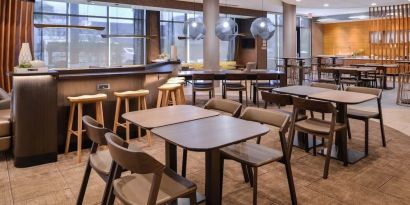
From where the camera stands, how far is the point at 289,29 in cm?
1218

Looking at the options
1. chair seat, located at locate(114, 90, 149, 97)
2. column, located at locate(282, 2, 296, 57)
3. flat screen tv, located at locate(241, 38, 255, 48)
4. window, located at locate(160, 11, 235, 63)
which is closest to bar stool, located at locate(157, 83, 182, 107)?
chair seat, located at locate(114, 90, 149, 97)

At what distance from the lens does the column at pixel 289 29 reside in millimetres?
12008

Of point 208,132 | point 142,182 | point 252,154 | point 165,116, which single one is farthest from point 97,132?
point 252,154

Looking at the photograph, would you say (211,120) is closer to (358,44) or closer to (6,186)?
(6,186)

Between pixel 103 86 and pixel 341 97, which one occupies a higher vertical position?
pixel 103 86

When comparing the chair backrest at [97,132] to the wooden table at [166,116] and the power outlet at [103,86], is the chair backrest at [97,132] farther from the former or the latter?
the power outlet at [103,86]

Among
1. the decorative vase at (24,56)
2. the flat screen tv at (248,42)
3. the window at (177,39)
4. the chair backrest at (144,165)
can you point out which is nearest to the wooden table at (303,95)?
the chair backrest at (144,165)

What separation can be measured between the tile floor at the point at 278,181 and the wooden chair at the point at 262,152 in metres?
0.41

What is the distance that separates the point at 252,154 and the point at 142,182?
0.96 meters

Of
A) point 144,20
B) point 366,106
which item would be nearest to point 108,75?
point 366,106

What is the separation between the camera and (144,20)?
38.8 ft

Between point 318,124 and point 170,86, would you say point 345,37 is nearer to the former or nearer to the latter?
point 170,86

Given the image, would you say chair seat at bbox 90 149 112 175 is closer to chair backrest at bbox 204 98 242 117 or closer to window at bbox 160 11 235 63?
chair backrest at bbox 204 98 242 117

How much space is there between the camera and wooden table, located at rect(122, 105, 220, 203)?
242 cm
